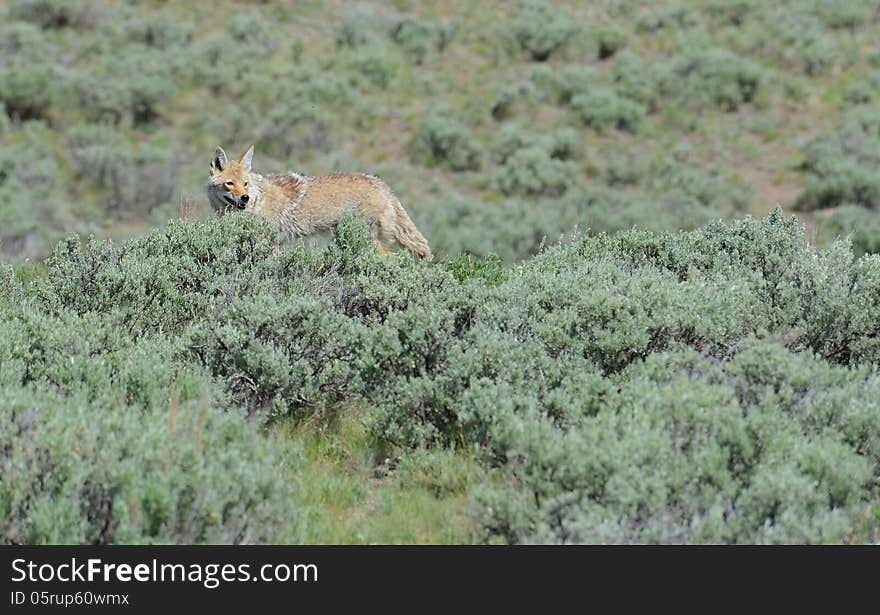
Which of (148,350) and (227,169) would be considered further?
(227,169)

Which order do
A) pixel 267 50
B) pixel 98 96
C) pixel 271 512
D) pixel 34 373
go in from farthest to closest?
pixel 267 50, pixel 98 96, pixel 34 373, pixel 271 512

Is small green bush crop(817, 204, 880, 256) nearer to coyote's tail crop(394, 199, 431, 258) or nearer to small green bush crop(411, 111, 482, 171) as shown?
small green bush crop(411, 111, 482, 171)

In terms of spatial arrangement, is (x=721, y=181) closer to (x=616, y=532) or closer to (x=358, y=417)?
(x=358, y=417)

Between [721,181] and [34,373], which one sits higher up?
[34,373]

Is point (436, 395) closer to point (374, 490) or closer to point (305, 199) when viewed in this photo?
point (374, 490)

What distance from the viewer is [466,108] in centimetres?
2384

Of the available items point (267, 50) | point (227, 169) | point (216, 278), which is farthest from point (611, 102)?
point (216, 278)

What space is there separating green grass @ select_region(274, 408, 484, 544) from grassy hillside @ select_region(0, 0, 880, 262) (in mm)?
11787

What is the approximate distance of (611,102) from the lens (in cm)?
2325

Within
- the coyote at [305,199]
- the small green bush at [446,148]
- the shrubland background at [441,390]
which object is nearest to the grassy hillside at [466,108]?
the small green bush at [446,148]

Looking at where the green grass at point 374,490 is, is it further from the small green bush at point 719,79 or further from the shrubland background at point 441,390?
the small green bush at point 719,79

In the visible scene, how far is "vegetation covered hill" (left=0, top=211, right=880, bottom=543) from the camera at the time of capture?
4.22m

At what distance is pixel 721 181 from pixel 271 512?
688 inches
